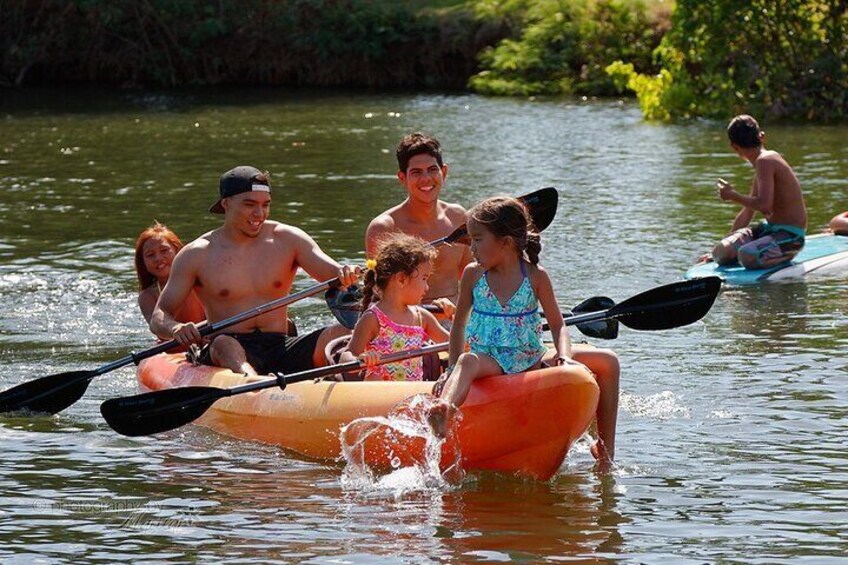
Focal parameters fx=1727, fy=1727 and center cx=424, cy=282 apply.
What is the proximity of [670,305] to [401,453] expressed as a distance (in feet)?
5.00

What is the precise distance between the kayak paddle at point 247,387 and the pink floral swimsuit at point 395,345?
0.97 feet

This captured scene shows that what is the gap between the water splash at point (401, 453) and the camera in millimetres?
7633

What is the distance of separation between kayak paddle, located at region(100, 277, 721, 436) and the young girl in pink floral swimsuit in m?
0.29

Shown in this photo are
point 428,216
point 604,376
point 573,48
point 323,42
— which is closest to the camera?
point 604,376

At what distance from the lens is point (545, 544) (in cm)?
682

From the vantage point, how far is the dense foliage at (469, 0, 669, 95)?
27.7 meters

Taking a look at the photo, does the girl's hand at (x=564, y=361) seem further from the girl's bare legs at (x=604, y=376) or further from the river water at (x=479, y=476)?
the river water at (x=479, y=476)

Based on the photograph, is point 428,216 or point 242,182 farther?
point 428,216

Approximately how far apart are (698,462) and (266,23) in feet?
82.4

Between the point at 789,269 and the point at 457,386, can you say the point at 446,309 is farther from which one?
the point at 789,269

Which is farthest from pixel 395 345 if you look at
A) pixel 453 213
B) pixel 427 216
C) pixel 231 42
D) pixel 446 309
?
pixel 231 42

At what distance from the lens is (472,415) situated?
747 cm

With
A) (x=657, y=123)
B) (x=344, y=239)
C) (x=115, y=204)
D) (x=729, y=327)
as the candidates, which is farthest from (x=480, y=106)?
(x=729, y=327)

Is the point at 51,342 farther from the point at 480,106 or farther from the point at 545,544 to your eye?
the point at 480,106
